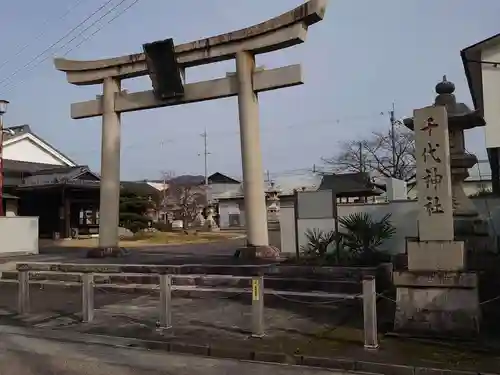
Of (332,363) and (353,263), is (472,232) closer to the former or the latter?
(353,263)

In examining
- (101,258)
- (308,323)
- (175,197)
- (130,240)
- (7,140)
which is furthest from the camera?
(175,197)

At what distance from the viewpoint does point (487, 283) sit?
34.4 feet

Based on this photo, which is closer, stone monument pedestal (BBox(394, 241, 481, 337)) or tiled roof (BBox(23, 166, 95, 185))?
stone monument pedestal (BBox(394, 241, 481, 337))

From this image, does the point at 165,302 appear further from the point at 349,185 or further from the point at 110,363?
the point at 349,185

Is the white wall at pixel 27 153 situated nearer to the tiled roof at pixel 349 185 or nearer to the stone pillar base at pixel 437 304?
the tiled roof at pixel 349 185

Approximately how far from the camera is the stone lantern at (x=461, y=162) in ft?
42.4

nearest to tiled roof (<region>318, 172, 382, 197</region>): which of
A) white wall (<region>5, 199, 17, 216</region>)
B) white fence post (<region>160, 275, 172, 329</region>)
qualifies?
white fence post (<region>160, 275, 172, 329</region>)

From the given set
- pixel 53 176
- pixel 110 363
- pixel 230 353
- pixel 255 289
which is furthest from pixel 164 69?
pixel 53 176

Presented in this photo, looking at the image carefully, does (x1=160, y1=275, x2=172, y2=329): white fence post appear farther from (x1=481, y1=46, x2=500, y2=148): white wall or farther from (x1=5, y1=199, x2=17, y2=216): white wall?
(x1=5, y1=199, x2=17, y2=216): white wall

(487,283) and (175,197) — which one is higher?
(175,197)

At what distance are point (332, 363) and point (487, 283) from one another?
17.1ft

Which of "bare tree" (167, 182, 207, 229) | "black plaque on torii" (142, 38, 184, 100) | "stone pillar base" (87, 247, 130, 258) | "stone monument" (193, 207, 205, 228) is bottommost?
"stone pillar base" (87, 247, 130, 258)

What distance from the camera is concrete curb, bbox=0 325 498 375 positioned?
256 inches

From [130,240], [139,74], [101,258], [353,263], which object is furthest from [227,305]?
[130,240]
